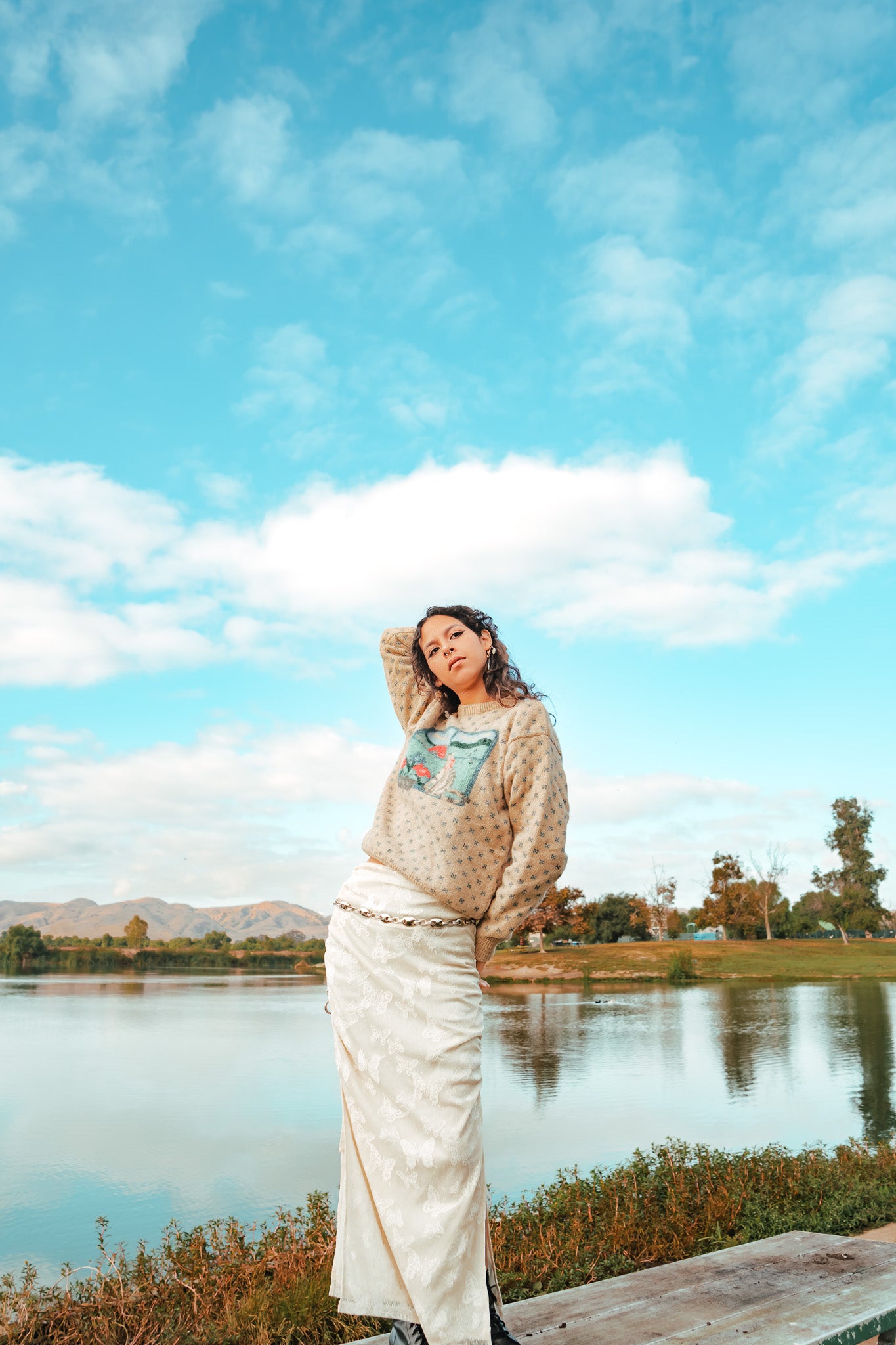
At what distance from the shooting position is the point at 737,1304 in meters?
2.11

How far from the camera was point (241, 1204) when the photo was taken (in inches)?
257

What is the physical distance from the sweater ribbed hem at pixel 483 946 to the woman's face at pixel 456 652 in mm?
580

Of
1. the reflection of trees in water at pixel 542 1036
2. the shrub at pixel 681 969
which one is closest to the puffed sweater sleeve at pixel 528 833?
the reflection of trees in water at pixel 542 1036

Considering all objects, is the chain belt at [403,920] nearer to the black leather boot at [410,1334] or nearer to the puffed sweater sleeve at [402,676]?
the puffed sweater sleeve at [402,676]

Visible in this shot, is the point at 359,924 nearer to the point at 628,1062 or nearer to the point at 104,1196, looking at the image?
the point at 104,1196

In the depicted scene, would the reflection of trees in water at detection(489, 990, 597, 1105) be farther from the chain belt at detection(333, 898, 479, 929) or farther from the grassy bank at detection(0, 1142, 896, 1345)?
the chain belt at detection(333, 898, 479, 929)

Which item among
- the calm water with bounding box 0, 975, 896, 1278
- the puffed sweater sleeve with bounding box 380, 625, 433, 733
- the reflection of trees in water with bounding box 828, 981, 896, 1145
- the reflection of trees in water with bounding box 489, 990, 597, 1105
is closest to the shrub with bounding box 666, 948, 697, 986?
the reflection of trees in water with bounding box 828, 981, 896, 1145

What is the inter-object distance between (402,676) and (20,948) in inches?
2059

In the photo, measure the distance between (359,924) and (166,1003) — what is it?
82.0 ft

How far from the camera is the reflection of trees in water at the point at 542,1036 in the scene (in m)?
12.2

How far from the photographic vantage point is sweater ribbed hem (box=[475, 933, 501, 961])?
6.49ft

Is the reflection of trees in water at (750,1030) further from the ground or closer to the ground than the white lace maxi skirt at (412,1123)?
closer to the ground

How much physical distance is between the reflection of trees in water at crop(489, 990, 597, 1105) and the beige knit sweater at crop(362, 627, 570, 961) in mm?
9151

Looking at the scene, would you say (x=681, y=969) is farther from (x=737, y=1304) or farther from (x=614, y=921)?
(x=737, y=1304)
